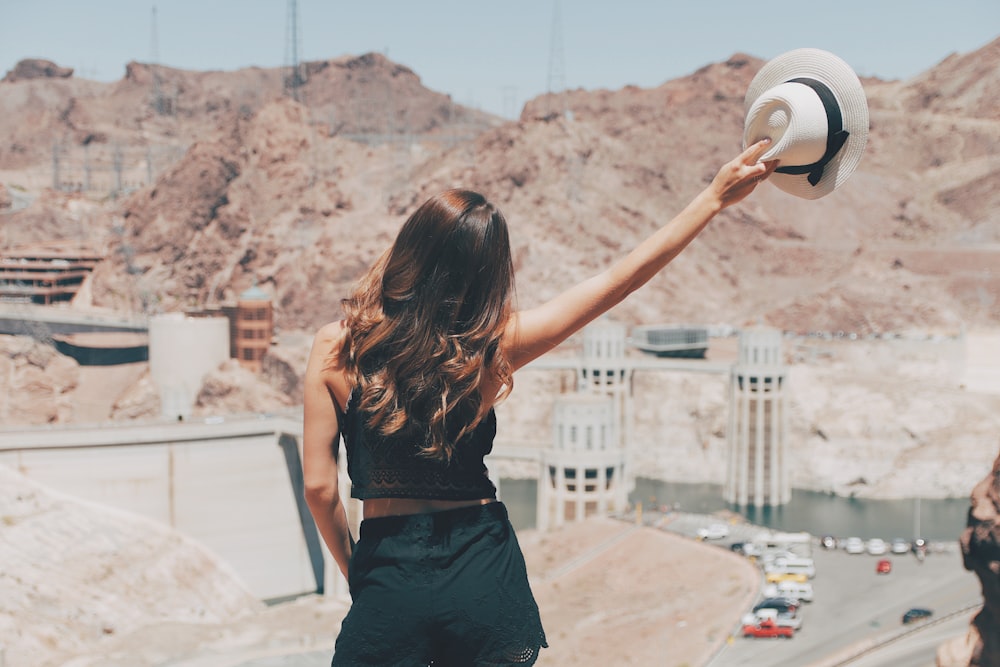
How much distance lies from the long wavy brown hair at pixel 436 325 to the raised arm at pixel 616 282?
0.32ft

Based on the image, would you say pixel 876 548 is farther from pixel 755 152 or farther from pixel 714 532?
pixel 755 152

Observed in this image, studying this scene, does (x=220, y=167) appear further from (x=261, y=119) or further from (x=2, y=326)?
(x=2, y=326)

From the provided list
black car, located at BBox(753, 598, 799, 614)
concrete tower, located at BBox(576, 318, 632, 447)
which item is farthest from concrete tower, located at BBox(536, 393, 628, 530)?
black car, located at BBox(753, 598, 799, 614)

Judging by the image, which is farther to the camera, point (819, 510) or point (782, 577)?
point (819, 510)

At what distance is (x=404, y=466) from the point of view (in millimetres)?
4324

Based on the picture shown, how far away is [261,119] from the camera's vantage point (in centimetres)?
14838

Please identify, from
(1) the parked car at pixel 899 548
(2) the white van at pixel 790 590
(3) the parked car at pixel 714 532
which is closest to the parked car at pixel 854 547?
(1) the parked car at pixel 899 548

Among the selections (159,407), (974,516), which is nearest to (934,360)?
(159,407)

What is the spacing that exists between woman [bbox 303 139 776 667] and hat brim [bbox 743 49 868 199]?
853 mm

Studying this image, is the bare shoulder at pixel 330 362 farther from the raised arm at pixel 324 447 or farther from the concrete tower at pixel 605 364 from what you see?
the concrete tower at pixel 605 364

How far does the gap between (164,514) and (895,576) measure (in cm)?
3879

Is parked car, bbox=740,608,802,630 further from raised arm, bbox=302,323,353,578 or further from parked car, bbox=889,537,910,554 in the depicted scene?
raised arm, bbox=302,323,353,578

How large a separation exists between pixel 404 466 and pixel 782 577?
50285 millimetres

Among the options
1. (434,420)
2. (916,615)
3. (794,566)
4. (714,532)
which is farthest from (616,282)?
(714,532)
